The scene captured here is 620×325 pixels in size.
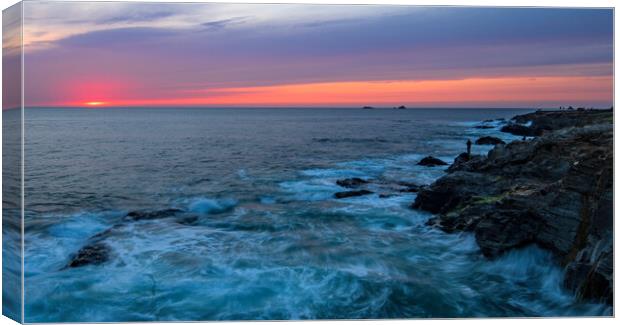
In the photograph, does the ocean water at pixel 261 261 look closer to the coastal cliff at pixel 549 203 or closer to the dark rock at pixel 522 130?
the coastal cliff at pixel 549 203

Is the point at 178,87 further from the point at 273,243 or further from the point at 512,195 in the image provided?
the point at 512,195

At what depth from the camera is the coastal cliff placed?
31.9 feet

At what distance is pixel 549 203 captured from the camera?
11.3 meters

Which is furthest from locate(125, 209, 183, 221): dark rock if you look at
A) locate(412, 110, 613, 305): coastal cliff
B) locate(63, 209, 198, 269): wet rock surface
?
locate(412, 110, 613, 305): coastal cliff

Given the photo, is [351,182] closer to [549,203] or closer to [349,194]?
[349,194]

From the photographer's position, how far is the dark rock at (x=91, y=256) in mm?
11779

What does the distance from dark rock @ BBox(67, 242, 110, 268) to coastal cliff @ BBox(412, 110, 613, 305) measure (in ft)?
27.4

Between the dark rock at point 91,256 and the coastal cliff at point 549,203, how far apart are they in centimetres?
834

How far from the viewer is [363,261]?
11.9m

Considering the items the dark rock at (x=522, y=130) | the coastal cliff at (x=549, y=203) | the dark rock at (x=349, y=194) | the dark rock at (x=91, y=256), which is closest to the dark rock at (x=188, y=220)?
the dark rock at (x=91, y=256)

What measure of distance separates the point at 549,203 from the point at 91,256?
31.9 ft

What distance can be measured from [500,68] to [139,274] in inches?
417

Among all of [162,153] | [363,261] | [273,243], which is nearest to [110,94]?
[273,243]

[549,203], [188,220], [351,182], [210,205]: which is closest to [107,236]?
[188,220]
